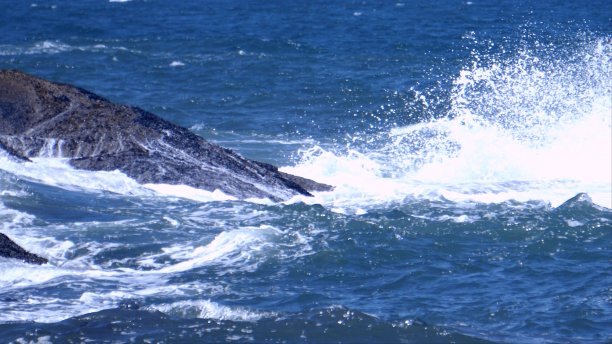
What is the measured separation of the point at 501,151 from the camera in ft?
54.6

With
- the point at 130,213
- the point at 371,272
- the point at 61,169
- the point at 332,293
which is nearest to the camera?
the point at 332,293

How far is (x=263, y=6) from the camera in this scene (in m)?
38.9

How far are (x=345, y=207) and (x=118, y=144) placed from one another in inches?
113

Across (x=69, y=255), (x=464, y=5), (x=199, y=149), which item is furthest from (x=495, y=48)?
(x=69, y=255)

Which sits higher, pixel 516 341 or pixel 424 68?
pixel 424 68

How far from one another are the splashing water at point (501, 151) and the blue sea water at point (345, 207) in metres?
0.05

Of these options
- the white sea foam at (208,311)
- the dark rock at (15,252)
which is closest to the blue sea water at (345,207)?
the white sea foam at (208,311)

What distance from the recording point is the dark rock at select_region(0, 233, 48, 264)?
9.77 m

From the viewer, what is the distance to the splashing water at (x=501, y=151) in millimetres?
14453

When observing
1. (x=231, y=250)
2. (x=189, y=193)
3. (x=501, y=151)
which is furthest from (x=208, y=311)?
(x=501, y=151)

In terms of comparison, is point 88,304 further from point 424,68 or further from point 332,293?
point 424,68

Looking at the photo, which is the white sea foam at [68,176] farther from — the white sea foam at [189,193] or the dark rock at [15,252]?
the dark rock at [15,252]

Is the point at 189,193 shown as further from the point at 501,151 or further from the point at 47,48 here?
the point at 47,48

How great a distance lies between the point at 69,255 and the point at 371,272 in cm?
286
